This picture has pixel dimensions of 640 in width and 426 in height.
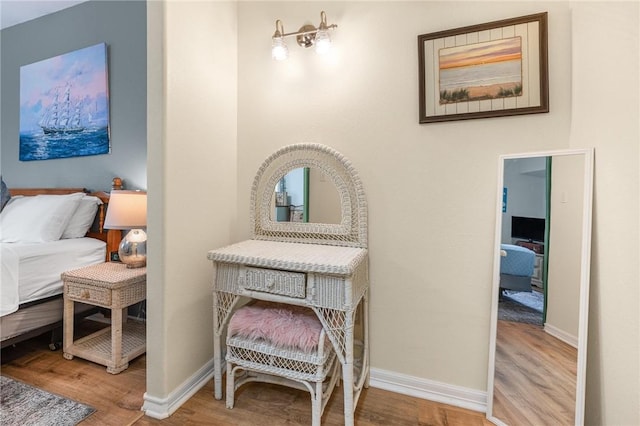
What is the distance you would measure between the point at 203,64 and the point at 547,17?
1.69m

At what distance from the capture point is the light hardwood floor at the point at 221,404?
1388 millimetres

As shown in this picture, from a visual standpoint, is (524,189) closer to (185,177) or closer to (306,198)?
(306,198)

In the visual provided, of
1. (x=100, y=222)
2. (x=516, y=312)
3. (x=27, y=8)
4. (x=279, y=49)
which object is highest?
(x=27, y=8)

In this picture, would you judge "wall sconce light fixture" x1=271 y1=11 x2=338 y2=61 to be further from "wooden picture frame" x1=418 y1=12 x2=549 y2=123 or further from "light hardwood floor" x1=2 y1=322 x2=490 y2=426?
"light hardwood floor" x1=2 y1=322 x2=490 y2=426

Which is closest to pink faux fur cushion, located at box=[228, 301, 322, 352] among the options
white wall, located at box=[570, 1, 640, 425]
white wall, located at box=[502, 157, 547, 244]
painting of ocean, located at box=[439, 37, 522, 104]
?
white wall, located at box=[502, 157, 547, 244]

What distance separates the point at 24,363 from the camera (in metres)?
1.83

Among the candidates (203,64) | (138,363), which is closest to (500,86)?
(203,64)

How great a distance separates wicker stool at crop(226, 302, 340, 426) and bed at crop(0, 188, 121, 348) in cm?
142

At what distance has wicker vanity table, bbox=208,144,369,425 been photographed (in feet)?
4.20

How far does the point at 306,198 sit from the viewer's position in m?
1.74

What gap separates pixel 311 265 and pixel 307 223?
49 centimetres

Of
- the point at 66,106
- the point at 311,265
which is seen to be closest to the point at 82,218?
the point at 66,106

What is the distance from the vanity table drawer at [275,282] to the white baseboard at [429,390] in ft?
2.46

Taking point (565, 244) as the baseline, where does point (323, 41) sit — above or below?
above
